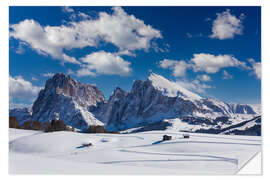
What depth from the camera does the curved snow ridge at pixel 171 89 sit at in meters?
171

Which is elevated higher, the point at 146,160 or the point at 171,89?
the point at 171,89

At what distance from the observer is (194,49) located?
1305 centimetres

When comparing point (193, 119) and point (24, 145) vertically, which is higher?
point (24, 145)

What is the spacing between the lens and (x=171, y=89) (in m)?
186

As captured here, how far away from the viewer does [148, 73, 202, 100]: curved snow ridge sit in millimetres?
170625

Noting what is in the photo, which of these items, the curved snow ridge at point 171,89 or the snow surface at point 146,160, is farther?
the curved snow ridge at point 171,89

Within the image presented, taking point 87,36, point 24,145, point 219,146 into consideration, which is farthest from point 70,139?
point 219,146

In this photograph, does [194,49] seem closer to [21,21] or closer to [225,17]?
[225,17]

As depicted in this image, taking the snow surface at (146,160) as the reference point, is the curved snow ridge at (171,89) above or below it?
above

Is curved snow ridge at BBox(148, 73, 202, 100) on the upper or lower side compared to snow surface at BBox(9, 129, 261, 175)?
upper

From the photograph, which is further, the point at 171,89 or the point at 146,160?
the point at 171,89

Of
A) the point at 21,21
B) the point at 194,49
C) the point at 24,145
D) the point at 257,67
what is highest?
the point at 21,21

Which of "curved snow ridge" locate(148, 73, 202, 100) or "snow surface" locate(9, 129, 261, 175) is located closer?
"snow surface" locate(9, 129, 261, 175)
